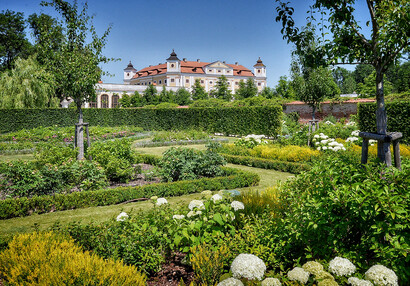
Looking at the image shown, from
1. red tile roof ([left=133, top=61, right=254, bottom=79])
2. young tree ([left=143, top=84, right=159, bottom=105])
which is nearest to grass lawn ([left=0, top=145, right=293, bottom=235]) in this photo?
young tree ([left=143, top=84, right=159, bottom=105])

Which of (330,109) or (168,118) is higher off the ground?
(330,109)

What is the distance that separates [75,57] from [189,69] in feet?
241

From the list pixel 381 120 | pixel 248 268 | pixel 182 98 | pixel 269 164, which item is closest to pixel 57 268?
pixel 248 268

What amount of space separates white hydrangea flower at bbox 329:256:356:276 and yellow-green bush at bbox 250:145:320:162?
22.5 feet

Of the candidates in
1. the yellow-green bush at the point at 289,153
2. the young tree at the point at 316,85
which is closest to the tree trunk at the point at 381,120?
the yellow-green bush at the point at 289,153

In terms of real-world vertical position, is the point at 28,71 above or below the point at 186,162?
above

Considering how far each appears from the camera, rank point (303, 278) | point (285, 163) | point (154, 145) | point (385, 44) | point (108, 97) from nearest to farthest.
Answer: point (303, 278), point (385, 44), point (285, 163), point (154, 145), point (108, 97)

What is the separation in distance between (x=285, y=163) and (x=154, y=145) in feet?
26.8

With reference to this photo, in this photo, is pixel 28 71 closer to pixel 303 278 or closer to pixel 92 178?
pixel 92 178

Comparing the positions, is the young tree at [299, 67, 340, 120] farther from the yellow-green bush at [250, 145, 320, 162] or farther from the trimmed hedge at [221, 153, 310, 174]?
the trimmed hedge at [221, 153, 310, 174]

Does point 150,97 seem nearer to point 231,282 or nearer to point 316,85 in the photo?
point 316,85

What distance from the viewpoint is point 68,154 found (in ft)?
27.9

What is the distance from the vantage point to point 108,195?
246 inches

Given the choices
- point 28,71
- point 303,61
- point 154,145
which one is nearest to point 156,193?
point 303,61
